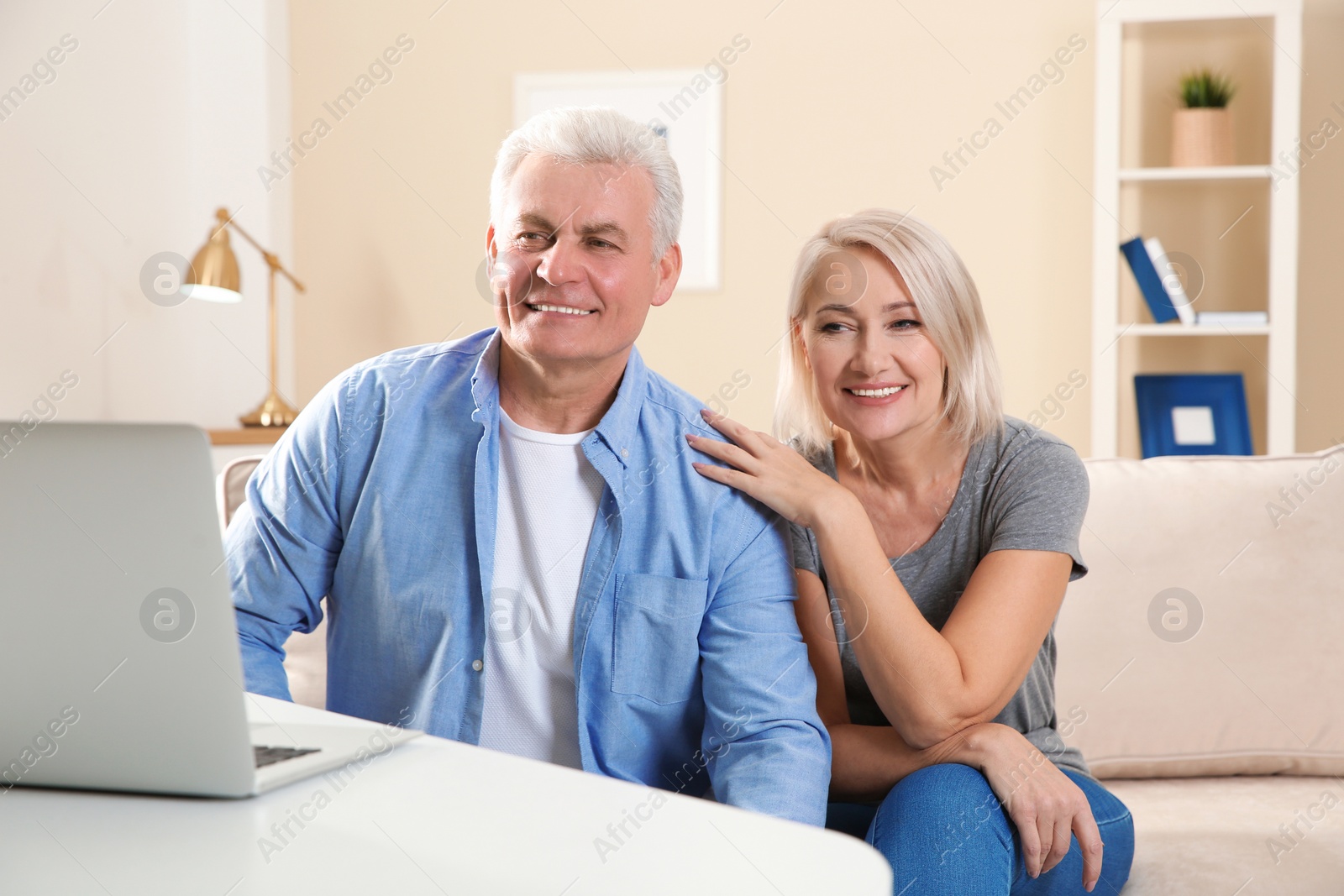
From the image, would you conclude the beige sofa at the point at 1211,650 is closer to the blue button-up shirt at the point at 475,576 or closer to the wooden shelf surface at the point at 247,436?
the blue button-up shirt at the point at 475,576

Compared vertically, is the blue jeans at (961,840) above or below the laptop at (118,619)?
below

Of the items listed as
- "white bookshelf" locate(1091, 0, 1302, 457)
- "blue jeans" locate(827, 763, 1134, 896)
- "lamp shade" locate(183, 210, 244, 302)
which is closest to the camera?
"blue jeans" locate(827, 763, 1134, 896)

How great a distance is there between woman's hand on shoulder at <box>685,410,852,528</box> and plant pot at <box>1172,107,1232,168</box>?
2.04 m

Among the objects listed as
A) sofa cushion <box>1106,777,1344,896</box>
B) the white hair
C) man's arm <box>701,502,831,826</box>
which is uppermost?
the white hair

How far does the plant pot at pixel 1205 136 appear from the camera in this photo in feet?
8.98

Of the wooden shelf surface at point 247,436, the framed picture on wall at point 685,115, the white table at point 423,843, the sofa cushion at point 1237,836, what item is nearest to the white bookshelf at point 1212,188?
the framed picture on wall at point 685,115

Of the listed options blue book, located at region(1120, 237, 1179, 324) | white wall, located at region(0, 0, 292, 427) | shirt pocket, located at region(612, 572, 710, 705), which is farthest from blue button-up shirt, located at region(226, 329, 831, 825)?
blue book, located at region(1120, 237, 1179, 324)

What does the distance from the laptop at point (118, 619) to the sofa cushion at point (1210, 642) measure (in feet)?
3.93

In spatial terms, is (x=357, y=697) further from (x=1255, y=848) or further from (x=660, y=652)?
(x=1255, y=848)

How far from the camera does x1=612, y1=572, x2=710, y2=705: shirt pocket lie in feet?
3.86

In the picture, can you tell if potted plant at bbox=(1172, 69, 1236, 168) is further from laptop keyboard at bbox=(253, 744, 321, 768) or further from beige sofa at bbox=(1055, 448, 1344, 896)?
laptop keyboard at bbox=(253, 744, 321, 768)

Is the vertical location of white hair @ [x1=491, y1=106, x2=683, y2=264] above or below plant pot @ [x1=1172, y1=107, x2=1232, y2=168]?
below

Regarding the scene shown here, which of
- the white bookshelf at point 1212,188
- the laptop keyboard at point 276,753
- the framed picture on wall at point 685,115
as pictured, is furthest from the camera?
the framed picture on wall at point 685,115

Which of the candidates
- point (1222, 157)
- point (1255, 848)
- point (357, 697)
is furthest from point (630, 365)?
point (1222, 157)
